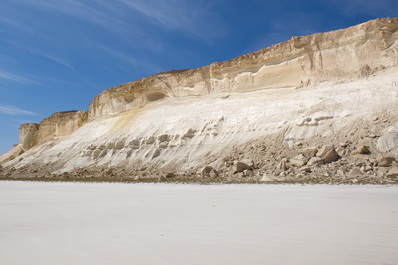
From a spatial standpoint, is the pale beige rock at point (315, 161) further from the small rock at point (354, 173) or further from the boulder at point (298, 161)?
the small rock at point (354, 173)

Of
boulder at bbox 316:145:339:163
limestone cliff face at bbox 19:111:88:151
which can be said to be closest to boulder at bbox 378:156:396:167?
boulder at bbox 316:145:339:163

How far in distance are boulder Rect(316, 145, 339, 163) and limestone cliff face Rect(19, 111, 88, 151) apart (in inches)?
1794

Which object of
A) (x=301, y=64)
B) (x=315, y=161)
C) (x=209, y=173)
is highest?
(x=301, y=64)

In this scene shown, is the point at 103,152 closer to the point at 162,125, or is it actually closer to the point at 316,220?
the point at 162,125

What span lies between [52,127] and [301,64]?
5195cm

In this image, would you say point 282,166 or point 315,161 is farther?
point 282,166

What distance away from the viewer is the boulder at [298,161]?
15190mm

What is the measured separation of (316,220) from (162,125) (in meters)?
26.4

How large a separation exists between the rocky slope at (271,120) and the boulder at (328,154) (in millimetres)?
50

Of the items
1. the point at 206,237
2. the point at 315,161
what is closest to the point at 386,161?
the point at 315,161

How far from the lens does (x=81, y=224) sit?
4.02m

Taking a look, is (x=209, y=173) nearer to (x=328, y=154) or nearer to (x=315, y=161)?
(x=315, y=161)

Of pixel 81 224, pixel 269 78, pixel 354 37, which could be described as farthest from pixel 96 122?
pixel 81 224

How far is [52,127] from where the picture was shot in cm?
5962
